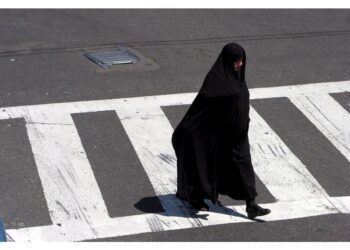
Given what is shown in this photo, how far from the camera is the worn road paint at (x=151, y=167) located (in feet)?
28.5

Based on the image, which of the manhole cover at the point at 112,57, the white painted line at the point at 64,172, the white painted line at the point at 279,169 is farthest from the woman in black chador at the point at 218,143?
the manhole cover at the point at 112,57

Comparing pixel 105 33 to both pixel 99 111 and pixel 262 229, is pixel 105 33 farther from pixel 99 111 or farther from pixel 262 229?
pixel 262 229

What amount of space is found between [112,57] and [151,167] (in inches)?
150

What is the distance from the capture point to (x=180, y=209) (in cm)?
901

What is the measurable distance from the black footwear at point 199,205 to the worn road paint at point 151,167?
0.07 meters

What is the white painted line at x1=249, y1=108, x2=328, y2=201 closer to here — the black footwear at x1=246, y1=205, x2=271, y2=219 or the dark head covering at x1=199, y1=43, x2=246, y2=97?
the black footwear at x1=246, y1=205, x2=271, y2=219

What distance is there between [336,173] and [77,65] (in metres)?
4.89

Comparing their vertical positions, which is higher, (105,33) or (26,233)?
(105,33)

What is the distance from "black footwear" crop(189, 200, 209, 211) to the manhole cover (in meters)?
4.66

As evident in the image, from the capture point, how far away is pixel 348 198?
9.32 metres

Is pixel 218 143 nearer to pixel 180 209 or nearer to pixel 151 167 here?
pixel 180 209

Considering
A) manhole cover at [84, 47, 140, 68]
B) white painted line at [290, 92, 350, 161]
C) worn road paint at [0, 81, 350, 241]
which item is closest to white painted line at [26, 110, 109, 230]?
worn road paint at [0, 81, 350, 241]

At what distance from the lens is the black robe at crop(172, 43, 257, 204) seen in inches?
331

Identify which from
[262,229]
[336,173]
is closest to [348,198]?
[336,173]
